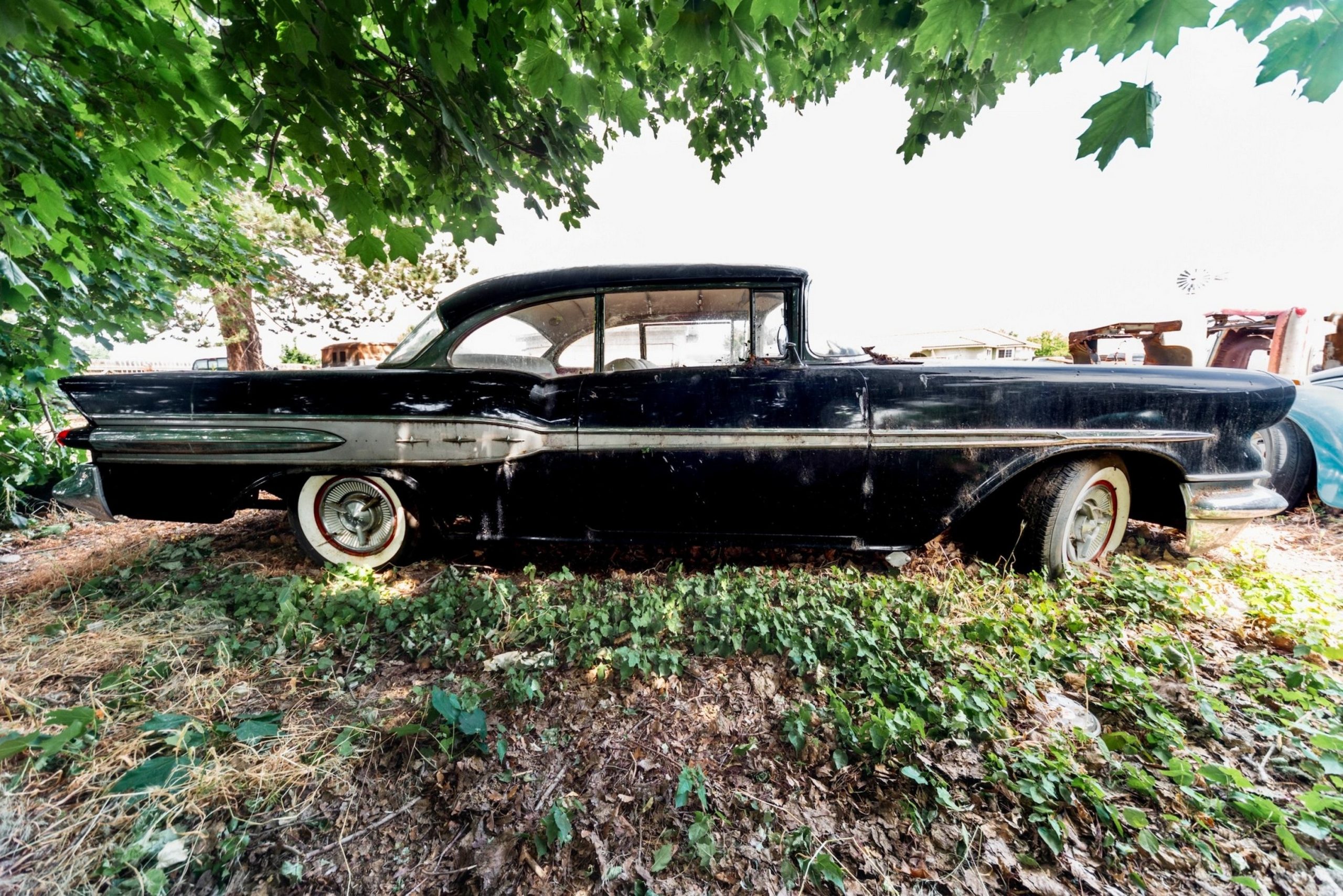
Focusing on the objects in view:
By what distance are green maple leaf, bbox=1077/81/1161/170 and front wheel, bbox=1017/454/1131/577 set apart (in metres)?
1.45

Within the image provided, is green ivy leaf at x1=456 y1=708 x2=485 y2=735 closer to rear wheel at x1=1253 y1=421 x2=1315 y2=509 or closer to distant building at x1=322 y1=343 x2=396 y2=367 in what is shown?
rear wheel at x1=1253 y1=421 x2=1315 y2=509

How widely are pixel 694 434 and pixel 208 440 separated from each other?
7.80 feet

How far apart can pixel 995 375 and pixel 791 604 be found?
151 centimetres

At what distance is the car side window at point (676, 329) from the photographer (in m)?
2.41

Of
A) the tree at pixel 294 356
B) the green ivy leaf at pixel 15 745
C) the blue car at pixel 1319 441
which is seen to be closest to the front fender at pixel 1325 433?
the blue car at pixel 1319 441

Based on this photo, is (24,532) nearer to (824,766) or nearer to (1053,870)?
(824,766)

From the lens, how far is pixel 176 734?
142 centimetres

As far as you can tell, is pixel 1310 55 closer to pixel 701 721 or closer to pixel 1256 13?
pixel 1256 13

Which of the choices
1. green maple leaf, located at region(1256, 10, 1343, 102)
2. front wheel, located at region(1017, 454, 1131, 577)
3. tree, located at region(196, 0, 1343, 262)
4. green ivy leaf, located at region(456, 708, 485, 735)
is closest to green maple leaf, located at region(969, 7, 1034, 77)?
tree, located at region(196, 0, 1343, 262)

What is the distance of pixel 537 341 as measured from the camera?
8.23 ft

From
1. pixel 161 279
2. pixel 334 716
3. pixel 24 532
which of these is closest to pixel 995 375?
pixel 334 716

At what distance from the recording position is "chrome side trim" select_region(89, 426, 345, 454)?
2273 mm

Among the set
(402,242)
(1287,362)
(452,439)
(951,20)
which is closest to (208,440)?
(452,439)

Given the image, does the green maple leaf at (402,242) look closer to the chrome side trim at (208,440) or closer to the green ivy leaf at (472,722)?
the chrome side trim at (208,440)
